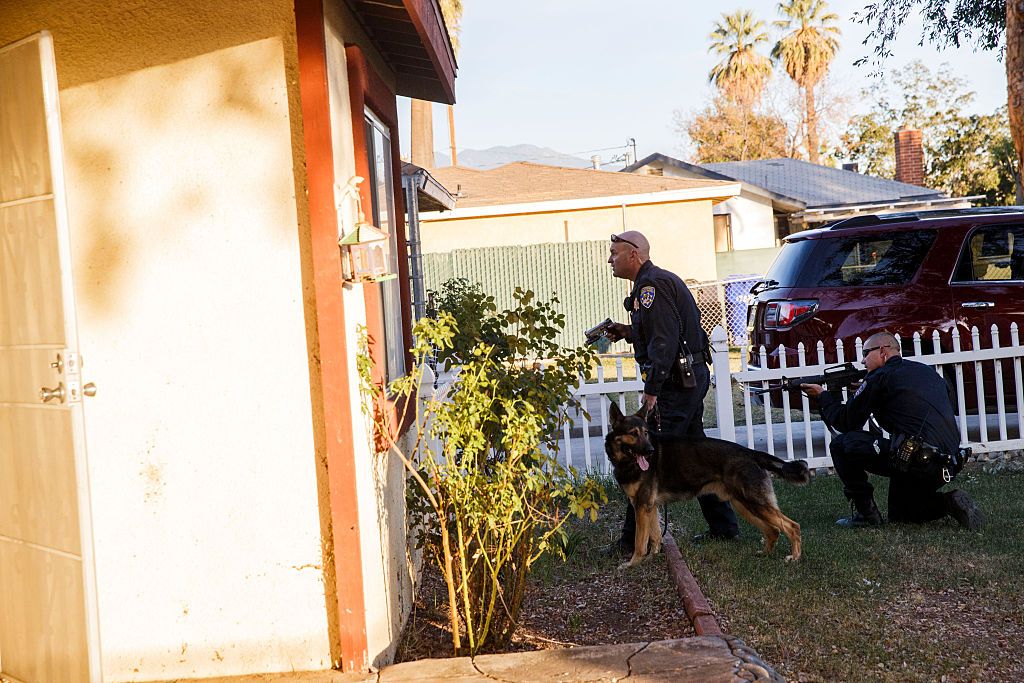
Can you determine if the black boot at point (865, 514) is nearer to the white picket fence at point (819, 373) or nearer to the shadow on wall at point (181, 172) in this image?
the white picket fence at point (819, 373)

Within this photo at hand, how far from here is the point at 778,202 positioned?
91.0 feet

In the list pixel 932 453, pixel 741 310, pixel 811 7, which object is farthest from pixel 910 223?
pixel 811 7

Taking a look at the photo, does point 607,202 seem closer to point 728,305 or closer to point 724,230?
point 728,305

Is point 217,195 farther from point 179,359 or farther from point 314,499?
point 314,499

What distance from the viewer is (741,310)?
2095 cm

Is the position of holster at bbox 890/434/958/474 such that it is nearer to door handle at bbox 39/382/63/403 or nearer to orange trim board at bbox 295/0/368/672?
orange trim board at bbox 295/0/368/672

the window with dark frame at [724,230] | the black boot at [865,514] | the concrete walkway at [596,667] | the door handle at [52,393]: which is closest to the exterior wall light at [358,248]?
the door handle at [52,393]

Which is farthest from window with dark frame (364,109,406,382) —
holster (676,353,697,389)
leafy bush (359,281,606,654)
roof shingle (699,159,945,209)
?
roof shingle (699,159,945,209)

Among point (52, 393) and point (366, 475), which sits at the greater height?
point (52, 393)

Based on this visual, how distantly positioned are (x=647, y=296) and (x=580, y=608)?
6.22 ft

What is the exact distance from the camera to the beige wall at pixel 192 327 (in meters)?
4.04

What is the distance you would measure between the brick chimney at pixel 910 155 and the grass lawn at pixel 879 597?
29.6 metres

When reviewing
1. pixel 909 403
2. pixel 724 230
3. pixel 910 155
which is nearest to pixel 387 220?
pixel 909 403

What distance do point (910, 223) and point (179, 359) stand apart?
7060 millimetres
